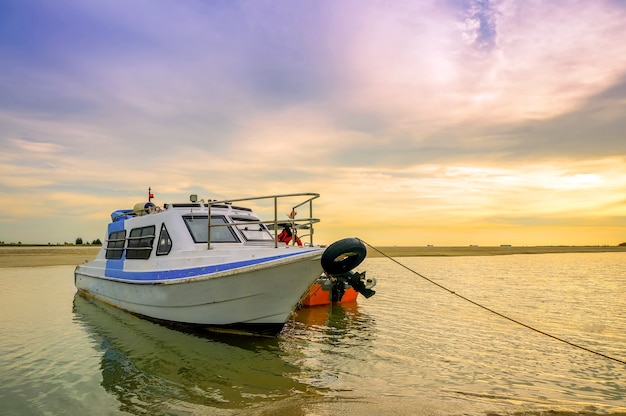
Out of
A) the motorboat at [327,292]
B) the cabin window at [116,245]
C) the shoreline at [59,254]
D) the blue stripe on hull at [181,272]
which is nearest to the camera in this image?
the blue stripe on hull at [181,272]

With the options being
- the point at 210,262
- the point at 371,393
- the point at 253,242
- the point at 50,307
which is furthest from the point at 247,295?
the point at 50,307

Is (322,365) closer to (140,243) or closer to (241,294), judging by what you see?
(241,294)

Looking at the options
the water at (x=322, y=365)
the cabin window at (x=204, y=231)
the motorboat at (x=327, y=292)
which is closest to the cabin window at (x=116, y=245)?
the water at (x=322, y=365)

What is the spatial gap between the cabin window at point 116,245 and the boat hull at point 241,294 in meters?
3.91

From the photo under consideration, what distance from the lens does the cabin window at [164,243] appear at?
10730 mm

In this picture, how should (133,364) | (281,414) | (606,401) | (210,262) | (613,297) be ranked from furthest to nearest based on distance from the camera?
(613,297), (210,262), (133,364), (606,401), (281,414)

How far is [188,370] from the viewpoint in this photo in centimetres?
733

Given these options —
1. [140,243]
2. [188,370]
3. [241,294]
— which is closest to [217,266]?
[241,294]

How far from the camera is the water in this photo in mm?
5707

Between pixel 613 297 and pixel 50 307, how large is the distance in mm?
21997

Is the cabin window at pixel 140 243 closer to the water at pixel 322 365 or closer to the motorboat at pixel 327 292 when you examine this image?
the water at pixel 322 365

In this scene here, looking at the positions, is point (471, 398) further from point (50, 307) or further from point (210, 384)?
point (50, 307)

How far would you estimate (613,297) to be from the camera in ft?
57.2

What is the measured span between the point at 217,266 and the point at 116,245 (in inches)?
274
